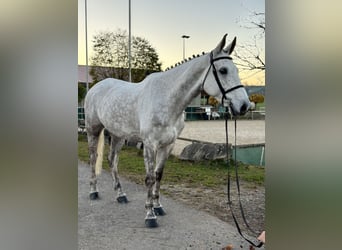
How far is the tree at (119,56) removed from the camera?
1.45 meters

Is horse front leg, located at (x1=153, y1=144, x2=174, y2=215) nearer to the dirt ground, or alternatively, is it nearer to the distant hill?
the dirt ground

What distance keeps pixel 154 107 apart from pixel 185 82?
0.72 ft

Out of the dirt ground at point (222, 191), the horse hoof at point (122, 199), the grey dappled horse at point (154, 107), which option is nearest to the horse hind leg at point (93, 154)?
the grey dappled horse at point (154, 107)

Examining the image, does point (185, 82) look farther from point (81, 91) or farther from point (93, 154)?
point (93, 154)

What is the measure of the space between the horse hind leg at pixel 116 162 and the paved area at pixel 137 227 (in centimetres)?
3

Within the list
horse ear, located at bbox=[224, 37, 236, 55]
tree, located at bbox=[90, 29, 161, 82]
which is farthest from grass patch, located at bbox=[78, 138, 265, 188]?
horse ear, located at bbox=[224, 37, 236, 55]

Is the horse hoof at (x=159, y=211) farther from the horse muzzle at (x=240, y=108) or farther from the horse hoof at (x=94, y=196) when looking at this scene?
the horse muzzle at (x=240, y=108)

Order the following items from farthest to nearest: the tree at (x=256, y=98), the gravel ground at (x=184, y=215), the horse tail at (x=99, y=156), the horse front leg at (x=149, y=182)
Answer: the horse tail at (x=99, y=156) < the horse front leg at (x=149, y=182) < the gravel ground at (x=184, y=215) < the tree at (x=256, y=98)

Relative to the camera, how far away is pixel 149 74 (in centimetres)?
152
